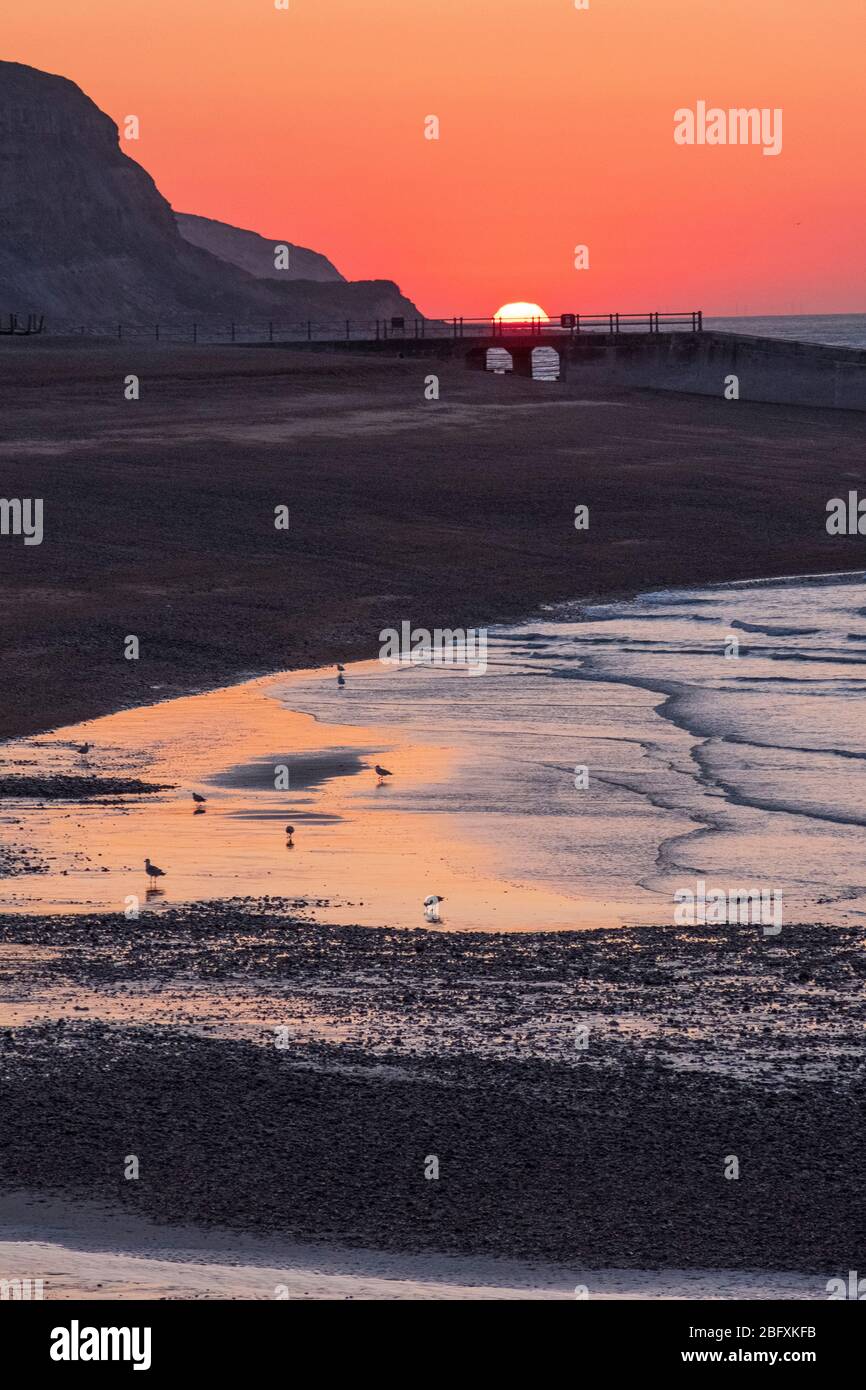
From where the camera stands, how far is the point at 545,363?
70938 mm

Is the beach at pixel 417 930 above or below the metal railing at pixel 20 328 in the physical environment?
below

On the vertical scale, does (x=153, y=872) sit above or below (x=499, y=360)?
below

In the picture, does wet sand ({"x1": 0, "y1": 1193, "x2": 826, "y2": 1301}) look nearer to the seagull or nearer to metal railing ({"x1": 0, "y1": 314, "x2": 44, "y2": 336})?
the seagull

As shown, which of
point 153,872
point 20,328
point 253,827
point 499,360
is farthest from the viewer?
point 20,328

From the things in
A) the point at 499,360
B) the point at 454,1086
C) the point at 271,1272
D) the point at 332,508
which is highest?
the point at 499,360

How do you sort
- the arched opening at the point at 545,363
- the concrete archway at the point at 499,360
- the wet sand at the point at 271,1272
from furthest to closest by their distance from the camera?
the concrete archway at the point at 499,360
the arched opening at the point at 545,363
the wet sand at the point at 271,1272

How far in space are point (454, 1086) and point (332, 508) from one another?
89.4 feet

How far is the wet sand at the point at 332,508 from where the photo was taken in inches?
954

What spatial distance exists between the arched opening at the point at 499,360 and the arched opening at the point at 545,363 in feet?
9.01

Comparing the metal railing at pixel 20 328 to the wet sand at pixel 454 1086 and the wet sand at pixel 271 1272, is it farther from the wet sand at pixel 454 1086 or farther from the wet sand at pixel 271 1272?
the wet sand at pixel 271 1272

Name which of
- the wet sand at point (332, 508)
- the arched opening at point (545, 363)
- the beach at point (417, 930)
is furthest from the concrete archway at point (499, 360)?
the beach at point (417, 930)

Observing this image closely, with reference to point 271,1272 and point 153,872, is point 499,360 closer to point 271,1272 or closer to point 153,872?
point 153,872

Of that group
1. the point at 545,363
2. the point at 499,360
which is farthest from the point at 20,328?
the point at 545,363

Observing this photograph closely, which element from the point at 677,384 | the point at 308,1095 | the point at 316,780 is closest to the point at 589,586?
the point at 316,780
